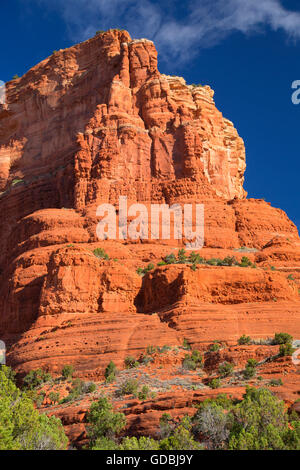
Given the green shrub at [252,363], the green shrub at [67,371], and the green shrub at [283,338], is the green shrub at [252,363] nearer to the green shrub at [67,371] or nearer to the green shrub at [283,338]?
the green shrub at [283,338]

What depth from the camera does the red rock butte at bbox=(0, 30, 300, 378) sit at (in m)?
41.6

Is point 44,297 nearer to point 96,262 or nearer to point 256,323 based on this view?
point 96,262

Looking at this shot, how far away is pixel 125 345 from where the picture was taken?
39.7 meters

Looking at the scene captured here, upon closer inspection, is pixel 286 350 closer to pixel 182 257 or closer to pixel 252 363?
pixel 252 363

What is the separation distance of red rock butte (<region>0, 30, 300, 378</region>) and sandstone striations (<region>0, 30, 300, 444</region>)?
14cm

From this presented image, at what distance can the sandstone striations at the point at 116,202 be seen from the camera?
4134cm

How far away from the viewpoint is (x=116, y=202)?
59.7 metres

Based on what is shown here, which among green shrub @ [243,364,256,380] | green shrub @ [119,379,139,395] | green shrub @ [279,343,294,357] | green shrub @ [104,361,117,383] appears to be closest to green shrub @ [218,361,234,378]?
green shrub @ [243,364,256,380]

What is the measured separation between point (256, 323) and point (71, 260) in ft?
48.8

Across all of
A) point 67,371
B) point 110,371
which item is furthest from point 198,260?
point 67,371

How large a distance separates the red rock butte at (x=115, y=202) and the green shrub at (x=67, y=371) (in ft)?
2.45

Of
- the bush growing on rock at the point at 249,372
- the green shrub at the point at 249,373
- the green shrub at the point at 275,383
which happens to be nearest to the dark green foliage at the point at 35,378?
the bush growing on rock at the point at 249,372

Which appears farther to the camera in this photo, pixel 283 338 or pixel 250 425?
pixel 283 338

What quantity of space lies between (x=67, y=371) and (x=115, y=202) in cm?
2412
